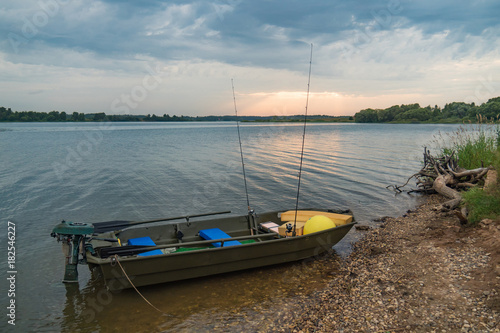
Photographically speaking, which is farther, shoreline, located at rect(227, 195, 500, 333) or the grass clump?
the grass clump

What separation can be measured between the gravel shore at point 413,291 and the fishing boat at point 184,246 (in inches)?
48.2

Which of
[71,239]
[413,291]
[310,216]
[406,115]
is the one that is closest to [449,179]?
[310,216]

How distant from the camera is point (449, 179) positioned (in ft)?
46.1

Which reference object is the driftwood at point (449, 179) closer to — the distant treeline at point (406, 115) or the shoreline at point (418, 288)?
the shoreline at point (418, 288)

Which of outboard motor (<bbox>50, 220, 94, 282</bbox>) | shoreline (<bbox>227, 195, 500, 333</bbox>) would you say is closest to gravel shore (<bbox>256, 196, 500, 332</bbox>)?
shoreline (<bbox>227, 195, 500, 333</bbox>)

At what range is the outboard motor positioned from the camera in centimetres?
652

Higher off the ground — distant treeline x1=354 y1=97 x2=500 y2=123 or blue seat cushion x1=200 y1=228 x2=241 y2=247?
distant treeline x1=354 y1=97 x2=500 y2=123

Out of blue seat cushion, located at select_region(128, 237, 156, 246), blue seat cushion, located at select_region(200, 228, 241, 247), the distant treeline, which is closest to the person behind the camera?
blue seat cushion, located at select_region(128, 237, 156, 246)

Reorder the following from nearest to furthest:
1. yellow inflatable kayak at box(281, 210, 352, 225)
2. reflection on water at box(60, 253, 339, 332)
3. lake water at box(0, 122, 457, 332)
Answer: reflection on water at box(60, 253, 339, 332), lake water at box(0, 122, 457, 332), yellow inflatable kayak at box(281, 210, 352, 225)

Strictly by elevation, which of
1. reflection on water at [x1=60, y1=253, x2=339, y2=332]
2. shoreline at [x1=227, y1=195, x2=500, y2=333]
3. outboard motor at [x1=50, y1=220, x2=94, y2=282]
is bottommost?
reflection on water at [x1=60, y1=253, x2=339, y2=332]

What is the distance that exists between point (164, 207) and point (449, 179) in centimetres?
1316

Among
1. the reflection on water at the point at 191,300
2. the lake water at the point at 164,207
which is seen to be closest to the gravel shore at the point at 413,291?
the reflection on water at the point at 191,300

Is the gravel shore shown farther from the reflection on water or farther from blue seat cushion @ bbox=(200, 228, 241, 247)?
blue seat cushion @ bbox=(200, 228, 241, 247)

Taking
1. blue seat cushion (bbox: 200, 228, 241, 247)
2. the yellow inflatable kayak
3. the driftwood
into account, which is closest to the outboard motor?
blue seat cushion (bbox: 200, 228, 241, 247)
